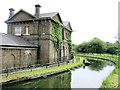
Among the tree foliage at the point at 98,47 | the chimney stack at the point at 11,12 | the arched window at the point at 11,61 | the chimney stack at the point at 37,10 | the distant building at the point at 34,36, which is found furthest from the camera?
the tree foliage at the point at 98,47

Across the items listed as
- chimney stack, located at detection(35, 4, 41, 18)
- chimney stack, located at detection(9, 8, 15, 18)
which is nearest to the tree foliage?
chimney stack, located at detection(9, 8, 15, 18)

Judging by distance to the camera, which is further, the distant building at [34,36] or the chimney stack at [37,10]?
the chimney stack at [37,10]

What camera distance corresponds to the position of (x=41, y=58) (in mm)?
30719

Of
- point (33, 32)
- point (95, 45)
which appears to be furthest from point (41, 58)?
point (95, 45)

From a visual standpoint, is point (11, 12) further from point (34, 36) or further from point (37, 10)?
point (34, 36)

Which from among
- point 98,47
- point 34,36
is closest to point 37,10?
point 34,36

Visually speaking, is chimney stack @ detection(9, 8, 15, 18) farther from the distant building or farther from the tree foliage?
the tree foliage

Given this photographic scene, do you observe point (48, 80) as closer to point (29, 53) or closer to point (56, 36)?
point (29, 53)

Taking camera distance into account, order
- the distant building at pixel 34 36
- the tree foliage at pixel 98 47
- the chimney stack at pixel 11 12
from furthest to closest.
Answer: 1. the tree foliage at pixel 98 47
2. the chimney stack at pixel 11 12
3. the distant building at pixel 34 36

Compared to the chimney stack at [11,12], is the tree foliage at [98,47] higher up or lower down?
lower down

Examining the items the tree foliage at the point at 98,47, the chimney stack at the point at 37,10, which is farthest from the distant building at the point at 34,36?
the tree foliage at the point at 98,47

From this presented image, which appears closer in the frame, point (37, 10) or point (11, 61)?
point (11, 61)

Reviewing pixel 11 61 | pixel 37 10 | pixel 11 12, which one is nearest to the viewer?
pixel 11 61

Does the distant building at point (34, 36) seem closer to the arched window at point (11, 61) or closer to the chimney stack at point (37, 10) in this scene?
the chimney stack at point (37, 10)
